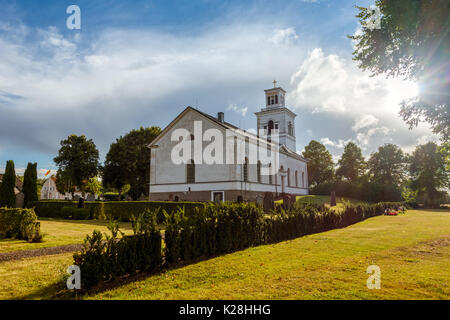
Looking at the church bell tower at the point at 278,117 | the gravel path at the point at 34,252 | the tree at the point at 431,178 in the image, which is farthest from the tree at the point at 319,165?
the gravel path at the point at 34,252

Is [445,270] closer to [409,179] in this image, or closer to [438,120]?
[438,120]

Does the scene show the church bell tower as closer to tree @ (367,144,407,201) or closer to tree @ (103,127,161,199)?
tree @ (103,127,161,199)

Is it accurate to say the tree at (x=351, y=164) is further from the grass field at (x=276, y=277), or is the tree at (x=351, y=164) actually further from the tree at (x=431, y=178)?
the grass field at (x=276, y=277)

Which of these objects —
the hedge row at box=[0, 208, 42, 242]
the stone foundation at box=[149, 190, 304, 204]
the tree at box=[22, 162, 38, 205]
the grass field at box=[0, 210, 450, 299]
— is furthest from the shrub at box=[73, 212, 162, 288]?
the tree at box=[22, 162, 38, 205]

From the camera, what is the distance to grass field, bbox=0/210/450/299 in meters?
5.25

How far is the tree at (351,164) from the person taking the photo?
67125 millimetres

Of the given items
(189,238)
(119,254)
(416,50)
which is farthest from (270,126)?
(119,254)

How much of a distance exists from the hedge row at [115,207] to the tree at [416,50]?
12368mm

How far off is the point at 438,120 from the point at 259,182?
2535cm

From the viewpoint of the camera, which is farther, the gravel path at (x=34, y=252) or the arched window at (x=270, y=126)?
the arched window at (x=270, y=126)

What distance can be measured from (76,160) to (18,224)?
128 ft

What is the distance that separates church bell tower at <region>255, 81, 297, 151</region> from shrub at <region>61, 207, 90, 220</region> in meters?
34.5

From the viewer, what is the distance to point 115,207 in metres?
22.7
